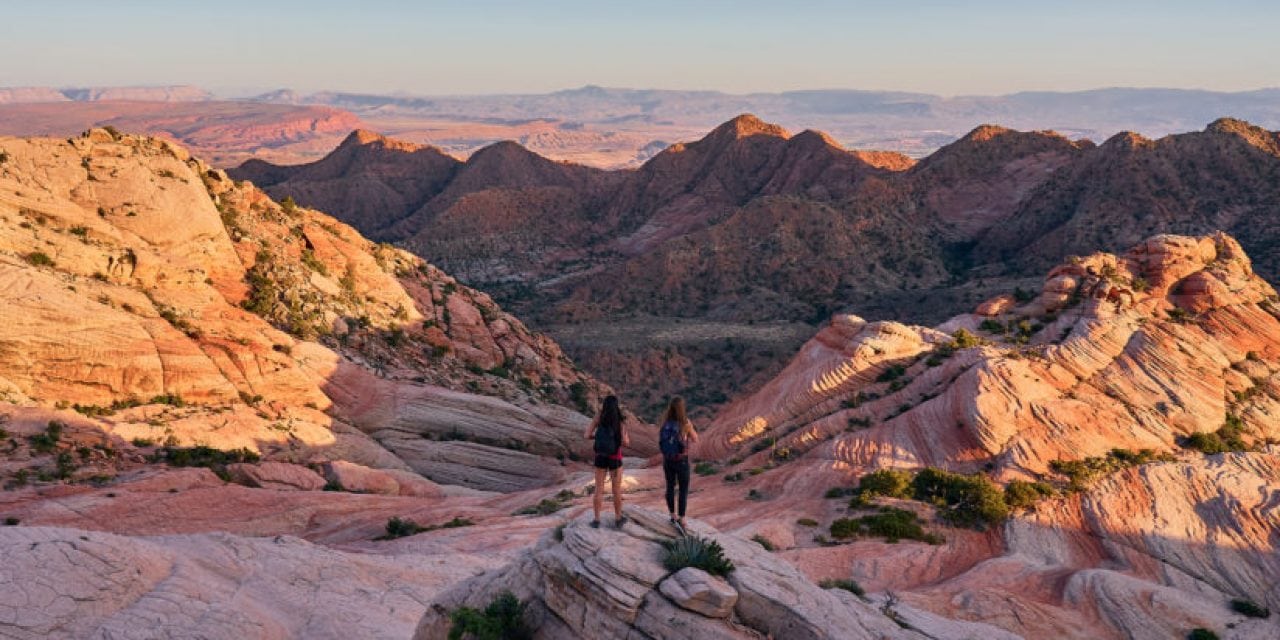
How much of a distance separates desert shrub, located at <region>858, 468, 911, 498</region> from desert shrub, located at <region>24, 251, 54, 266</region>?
3235 cm

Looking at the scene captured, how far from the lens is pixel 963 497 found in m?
26.1

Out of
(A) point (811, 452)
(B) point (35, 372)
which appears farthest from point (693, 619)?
(B) point (35, 372)

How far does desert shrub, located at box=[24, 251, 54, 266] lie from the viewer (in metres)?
31.5

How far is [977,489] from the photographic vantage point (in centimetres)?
2584

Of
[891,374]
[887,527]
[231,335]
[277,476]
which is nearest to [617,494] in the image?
[887,527]

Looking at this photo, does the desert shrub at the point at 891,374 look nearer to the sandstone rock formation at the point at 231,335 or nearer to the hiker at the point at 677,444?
the sandstone rock formation at the point at 231,335

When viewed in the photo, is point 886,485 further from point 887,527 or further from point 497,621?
point 497,621

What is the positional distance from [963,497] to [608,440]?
16.3m

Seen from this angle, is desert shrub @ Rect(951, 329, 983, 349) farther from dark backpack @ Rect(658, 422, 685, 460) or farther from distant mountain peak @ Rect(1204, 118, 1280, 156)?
distant mountain peak @ Rect(1204, 118, 1280, 156)

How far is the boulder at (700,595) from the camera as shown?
12.2m

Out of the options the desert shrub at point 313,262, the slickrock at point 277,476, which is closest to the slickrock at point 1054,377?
the slickrock at point 277,476

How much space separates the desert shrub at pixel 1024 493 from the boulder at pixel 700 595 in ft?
55.6

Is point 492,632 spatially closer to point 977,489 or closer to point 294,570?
point 294,570

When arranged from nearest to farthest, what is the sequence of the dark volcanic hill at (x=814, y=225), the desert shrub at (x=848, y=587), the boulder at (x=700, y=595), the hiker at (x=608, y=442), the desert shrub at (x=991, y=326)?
the boulder at (x=700, y=595) → the hiker at (x=608, y=442) → the desert shrub at (x=848, y=587) → the desert shrub at (x=991, y=326) → the dark volcanic hill at (x=814, y=225)
